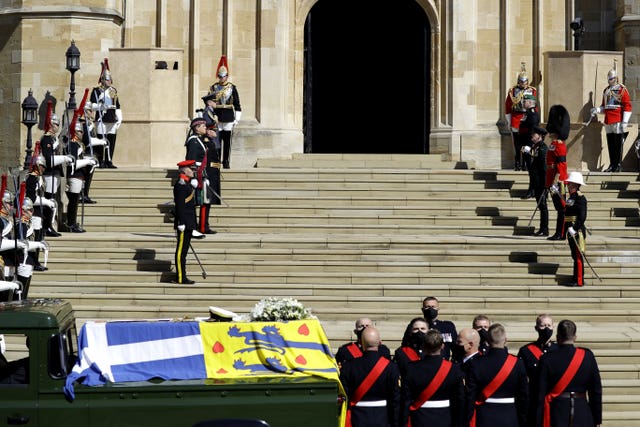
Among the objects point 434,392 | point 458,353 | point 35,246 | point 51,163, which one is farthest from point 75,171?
point 434,392

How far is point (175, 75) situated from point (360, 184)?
17.0ft

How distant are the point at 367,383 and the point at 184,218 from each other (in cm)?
849

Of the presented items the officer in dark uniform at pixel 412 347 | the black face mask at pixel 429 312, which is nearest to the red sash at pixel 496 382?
the officer in dark uniform at pixel 412 347

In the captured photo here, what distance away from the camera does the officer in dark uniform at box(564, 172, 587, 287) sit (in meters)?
19.2

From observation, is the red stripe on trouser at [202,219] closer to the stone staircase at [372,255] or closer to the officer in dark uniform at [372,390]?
the stone staircase at [372,255]

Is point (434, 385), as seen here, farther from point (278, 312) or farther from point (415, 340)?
point (278, 312)

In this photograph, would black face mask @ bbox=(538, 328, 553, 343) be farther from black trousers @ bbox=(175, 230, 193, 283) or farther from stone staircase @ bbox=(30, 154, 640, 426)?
black trousers @ bbox=(175, 230, 193, 283)

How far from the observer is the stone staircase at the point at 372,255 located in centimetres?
1839

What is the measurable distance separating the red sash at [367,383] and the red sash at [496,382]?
0.89 m

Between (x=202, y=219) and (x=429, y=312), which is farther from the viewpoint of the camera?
(x=202, y=219)

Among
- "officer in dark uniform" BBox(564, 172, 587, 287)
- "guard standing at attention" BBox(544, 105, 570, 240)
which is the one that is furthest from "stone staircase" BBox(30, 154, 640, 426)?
"guard standing at attention" BBox(544, 105, 570, 240)

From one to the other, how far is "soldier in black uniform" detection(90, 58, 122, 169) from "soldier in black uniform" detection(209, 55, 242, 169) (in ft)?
6.15

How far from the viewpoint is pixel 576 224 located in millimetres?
19297

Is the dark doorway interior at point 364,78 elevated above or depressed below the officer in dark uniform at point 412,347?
above
